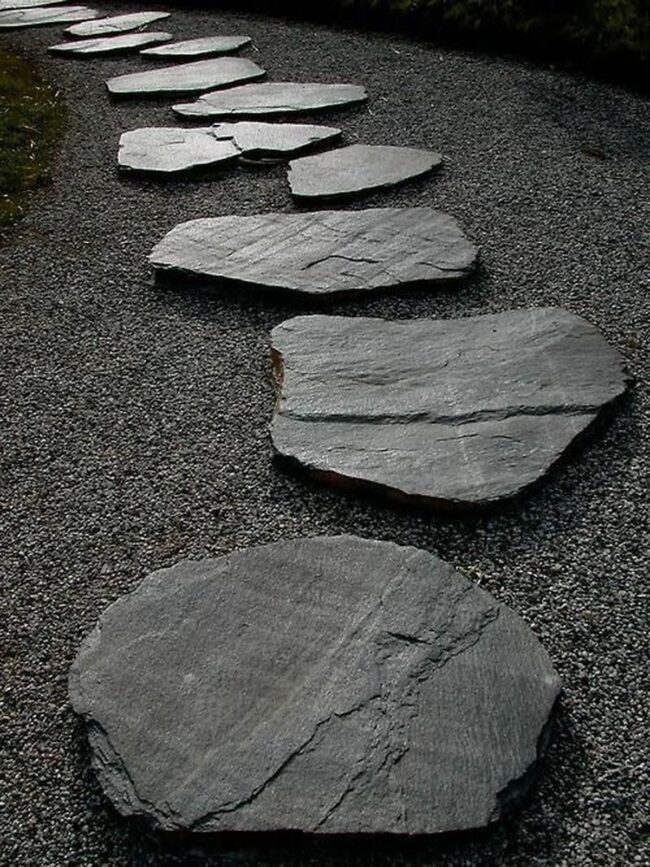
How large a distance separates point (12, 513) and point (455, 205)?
2.03m

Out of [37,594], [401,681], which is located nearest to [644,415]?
[401,681]

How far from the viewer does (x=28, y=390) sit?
8.29 feet

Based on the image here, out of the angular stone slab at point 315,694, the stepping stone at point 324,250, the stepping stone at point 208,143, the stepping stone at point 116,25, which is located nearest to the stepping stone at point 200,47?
the stepping stone at point 116,25

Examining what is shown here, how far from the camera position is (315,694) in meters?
1.54

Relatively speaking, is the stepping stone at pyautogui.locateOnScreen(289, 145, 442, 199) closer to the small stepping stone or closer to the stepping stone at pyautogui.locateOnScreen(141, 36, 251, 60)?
the stepping stone at pyautogui.locateOnScreen(141, 36, 251, 60)

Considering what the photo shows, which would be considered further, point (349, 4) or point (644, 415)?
point (349, 4)

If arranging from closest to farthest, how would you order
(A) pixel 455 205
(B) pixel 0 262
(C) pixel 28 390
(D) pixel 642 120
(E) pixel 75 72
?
(C) pixel 28 390, (B) pixel 0 262, (A) pixel 455 205, (D) pixel 642 120, (E) pixel 75 72

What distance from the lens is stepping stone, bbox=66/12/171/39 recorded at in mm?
6076

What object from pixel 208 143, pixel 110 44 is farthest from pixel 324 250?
pixel 110 44

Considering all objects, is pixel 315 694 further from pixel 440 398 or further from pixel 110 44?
pixel 110 44

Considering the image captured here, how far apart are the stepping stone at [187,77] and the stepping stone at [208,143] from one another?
64 cm

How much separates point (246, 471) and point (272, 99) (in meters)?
2.88

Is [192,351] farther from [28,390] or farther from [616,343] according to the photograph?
[616,343]

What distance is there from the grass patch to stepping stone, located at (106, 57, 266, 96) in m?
0.34
